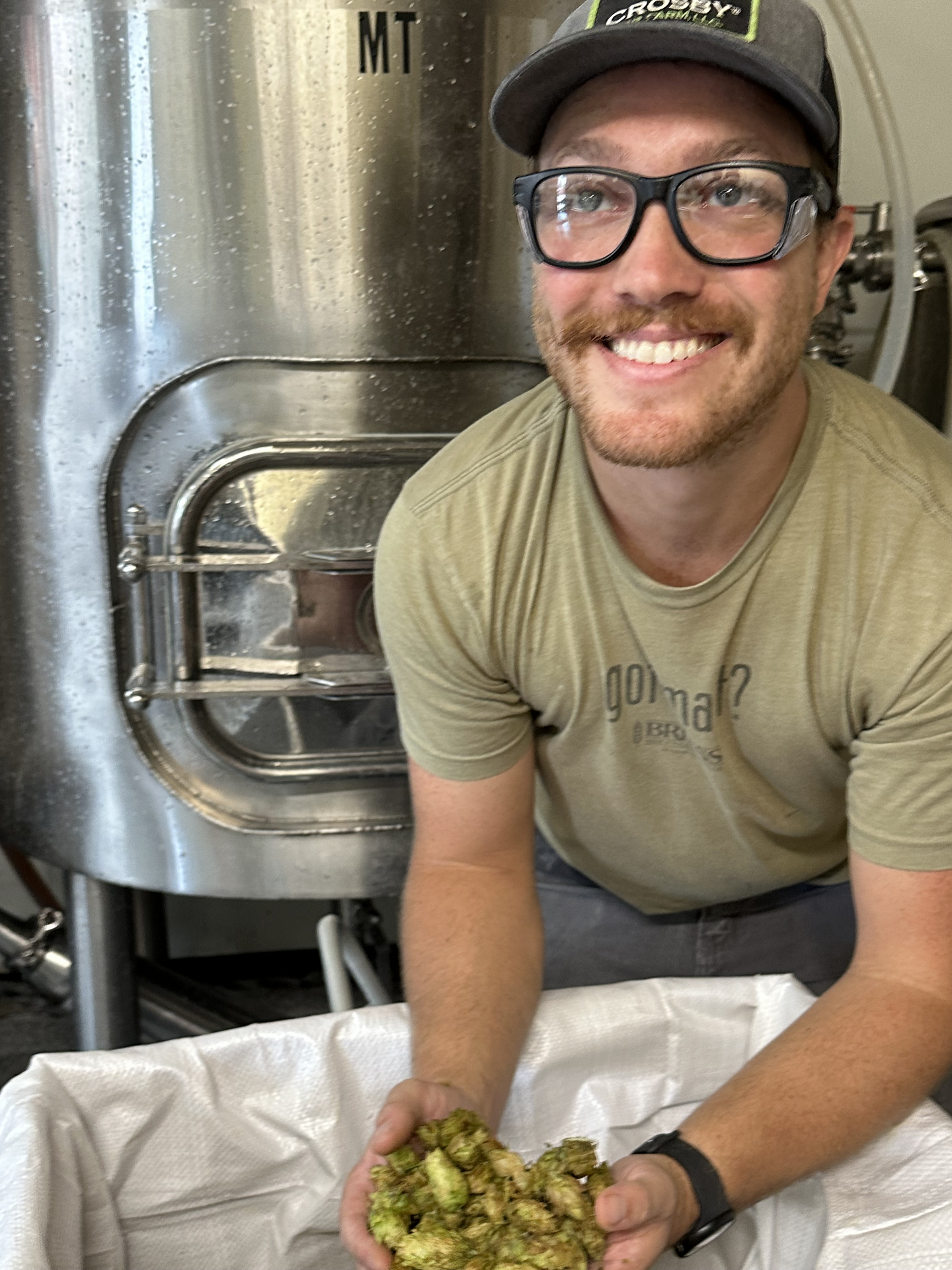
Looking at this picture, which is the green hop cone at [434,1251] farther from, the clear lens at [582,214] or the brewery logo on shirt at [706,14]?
the brewery logo on shirt at [706,14]

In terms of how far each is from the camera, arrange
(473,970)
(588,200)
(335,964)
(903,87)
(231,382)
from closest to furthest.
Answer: (588,200) < (473,970) < (231,382) < (335,964) < (903,87)

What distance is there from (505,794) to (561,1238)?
32cm

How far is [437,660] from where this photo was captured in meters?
0.86

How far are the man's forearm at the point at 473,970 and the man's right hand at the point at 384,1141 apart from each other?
0.03m

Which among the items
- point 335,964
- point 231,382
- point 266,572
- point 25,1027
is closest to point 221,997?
point 25,1027

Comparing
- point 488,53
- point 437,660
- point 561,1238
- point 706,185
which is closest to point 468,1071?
point 561,1238

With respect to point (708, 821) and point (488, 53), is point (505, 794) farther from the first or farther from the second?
point (488, 53)

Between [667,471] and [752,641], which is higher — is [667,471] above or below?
above

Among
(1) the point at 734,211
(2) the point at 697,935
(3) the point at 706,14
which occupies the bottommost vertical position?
(2) the point at 697,935

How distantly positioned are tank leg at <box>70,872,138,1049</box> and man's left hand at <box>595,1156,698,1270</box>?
69 centimetres

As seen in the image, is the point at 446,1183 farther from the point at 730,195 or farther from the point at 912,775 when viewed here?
the point at 730,195

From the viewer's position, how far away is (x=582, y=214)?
0.74 metres

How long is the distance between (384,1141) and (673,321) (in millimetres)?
476

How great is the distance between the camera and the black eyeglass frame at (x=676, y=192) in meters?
0.70
